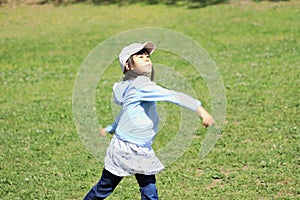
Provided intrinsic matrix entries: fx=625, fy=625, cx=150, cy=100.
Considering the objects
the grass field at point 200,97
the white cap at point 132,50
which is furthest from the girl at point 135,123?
the grass field at point 200,97

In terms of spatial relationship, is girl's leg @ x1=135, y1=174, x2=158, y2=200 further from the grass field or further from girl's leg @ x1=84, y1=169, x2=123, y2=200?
the grass field

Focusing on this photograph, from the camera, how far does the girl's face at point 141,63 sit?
483 cm

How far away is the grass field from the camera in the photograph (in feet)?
21.3

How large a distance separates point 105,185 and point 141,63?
1046mm

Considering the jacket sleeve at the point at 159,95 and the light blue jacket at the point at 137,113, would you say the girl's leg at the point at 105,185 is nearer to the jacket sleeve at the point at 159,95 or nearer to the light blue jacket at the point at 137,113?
the light blue jacket at the point at 137,113

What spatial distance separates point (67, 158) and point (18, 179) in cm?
78

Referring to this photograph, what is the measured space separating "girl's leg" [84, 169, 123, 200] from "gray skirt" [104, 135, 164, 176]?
4.1 inches

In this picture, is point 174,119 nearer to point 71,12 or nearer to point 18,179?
point 18,179

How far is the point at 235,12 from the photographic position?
1894 cm

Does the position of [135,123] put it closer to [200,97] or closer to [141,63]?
[141,63]

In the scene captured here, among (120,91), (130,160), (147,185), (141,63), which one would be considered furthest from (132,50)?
(147,185)

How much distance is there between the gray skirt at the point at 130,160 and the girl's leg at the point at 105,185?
4.1 inches

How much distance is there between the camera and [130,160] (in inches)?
189

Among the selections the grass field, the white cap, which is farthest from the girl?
the grass field
